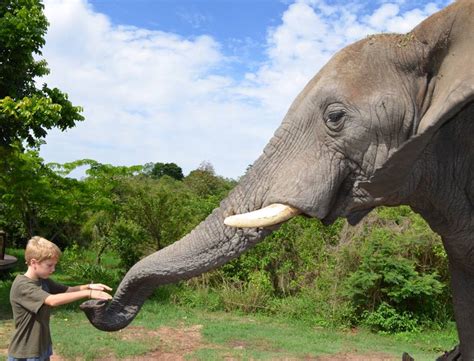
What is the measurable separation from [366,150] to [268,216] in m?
0.51

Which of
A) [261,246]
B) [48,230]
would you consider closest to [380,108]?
[261,246]

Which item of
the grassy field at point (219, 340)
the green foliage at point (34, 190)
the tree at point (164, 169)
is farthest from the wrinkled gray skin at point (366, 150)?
the tree at point (164, 169)

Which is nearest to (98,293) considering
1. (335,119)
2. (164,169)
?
(335,119)

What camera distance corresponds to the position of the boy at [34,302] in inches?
126

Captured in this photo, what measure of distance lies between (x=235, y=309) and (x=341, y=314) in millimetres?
2325

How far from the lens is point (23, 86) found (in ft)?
32.9

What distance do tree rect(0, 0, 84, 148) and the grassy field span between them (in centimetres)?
341

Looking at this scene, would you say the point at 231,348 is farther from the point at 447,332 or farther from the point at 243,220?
the point at 243,220

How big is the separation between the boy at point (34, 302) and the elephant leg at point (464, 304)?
1987 mm

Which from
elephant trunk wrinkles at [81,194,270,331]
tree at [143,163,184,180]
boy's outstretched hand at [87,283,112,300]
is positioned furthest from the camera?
tree at [143,163,184,180]

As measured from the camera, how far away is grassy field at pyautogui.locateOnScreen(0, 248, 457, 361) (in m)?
7.40

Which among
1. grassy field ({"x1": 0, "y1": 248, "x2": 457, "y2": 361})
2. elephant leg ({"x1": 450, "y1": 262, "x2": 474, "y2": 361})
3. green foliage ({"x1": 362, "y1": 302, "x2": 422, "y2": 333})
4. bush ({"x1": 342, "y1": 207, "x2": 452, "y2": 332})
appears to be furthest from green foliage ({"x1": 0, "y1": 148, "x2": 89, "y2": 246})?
elephant leg ({"x1": 450, "y1": 262, "x2": 474, "y2": 361})

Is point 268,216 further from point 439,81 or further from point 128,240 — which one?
point 128,240

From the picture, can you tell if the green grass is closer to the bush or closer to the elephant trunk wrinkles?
the bush
